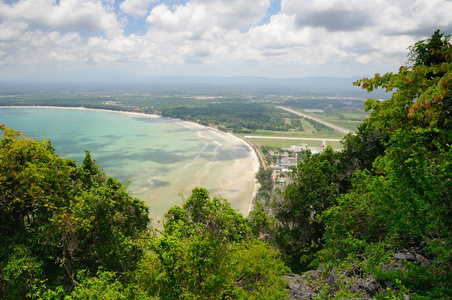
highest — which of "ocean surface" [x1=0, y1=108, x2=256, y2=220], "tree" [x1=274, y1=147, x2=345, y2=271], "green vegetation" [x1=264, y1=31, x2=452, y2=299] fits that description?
"green vegetation" [x1=264, y1=31, x2=452, y2=299]

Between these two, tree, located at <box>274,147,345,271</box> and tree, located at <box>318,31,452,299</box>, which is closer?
tree, located at <box>318,31,452,299</box>

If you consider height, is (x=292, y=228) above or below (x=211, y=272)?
below

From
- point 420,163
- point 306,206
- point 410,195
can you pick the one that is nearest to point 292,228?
point 306,206

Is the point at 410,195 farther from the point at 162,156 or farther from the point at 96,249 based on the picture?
the point at 162,156

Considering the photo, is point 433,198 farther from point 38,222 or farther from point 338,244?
point 38,222

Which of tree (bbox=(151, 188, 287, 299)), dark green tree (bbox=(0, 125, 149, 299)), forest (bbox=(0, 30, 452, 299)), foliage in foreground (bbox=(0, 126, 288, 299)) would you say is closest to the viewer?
forest (bbox=(0, 30, 452, 299))

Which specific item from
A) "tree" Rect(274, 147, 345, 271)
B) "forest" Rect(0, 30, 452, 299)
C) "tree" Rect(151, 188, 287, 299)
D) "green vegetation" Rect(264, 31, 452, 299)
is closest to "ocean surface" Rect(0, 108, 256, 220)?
"forest" Rect(0, 30, 452, 299)

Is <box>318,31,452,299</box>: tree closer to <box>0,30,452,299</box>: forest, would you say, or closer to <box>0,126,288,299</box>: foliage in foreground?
<box>0,30,452,299</box>: forest
